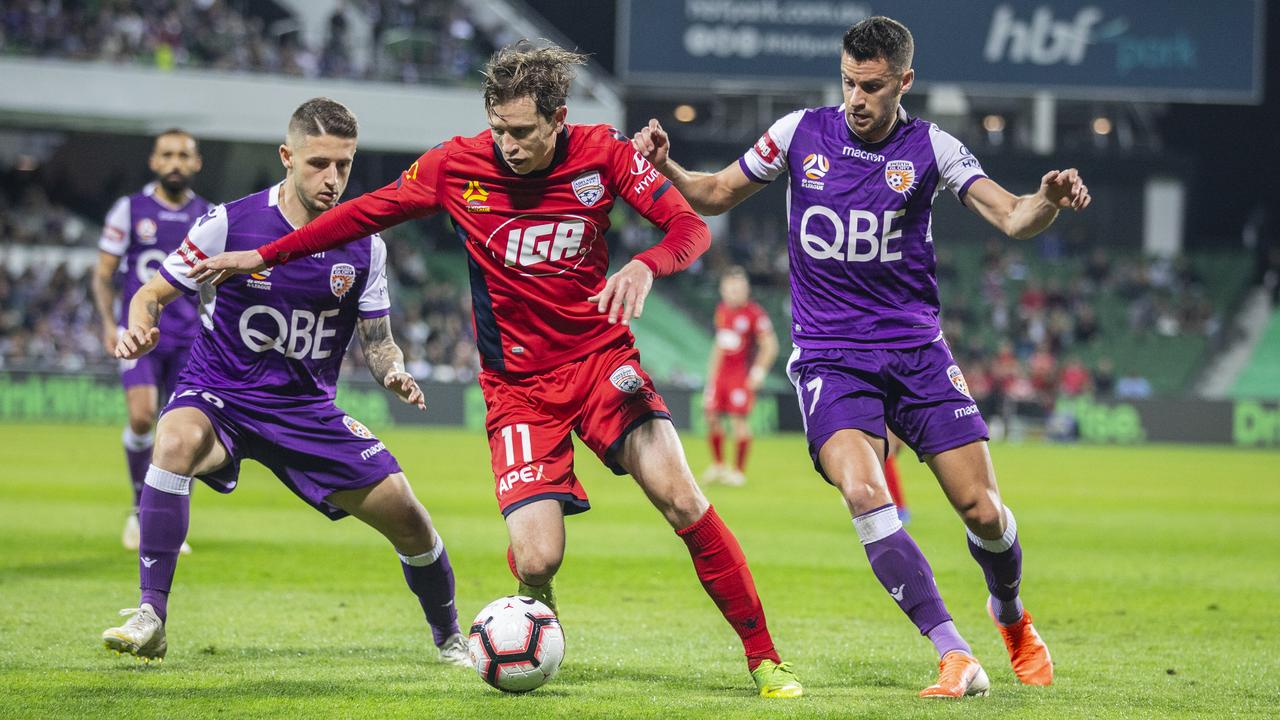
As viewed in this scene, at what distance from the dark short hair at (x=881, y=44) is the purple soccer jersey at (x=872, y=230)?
0.36 m

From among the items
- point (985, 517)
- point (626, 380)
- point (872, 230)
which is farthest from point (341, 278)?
point (985, 517)

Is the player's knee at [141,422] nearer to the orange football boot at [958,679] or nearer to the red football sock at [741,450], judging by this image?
the orange football boot at [958,679]

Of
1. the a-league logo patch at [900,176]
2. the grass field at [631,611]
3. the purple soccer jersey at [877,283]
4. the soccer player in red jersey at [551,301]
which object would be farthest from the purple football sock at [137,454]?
the a-league logo patch at [900,176]

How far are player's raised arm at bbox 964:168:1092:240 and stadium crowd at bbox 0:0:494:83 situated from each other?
32.9 m

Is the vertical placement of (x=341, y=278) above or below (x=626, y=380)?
above

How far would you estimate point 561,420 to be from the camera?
585 centimetres

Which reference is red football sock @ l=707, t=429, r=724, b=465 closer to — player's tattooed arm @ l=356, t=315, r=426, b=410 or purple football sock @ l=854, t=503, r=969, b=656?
player's tattooed arm @ l=356, t=315, r=426, b=410

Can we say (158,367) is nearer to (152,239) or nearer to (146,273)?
(146,273)

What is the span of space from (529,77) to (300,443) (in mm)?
2027

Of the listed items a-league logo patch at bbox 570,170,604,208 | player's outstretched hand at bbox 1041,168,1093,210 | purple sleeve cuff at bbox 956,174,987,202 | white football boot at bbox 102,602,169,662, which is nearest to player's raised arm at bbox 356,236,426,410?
a-league logo patch at bbox 570,170,604,208

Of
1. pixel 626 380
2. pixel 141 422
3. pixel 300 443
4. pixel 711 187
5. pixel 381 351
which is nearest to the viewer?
pixel 626 380

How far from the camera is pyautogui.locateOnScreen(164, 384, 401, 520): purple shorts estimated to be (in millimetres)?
6371

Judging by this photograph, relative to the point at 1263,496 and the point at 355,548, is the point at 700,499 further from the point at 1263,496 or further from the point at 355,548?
the point at 1263,496

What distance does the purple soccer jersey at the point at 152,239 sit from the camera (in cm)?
1042
